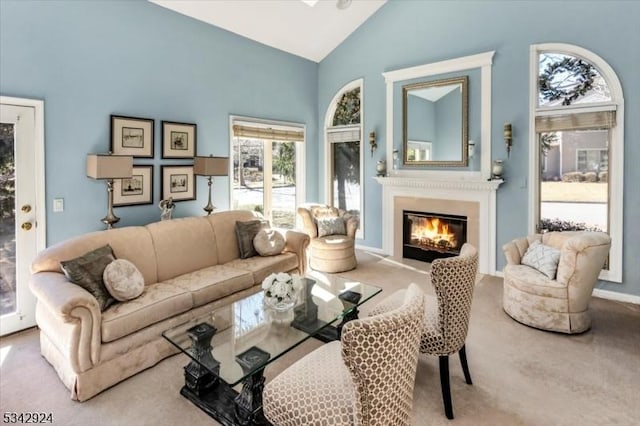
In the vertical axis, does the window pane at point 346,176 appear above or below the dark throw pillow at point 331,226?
above

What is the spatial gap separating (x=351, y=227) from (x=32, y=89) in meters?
4.09

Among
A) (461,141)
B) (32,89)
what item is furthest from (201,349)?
(461,141)

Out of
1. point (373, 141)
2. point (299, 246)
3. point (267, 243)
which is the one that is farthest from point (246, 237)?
point (373, 141)

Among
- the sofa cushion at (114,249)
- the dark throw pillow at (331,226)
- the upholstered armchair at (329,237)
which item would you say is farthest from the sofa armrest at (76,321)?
the dark throw pillow at (331,226)

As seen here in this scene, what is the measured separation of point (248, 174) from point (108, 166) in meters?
2.53

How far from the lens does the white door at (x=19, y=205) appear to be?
132 inches

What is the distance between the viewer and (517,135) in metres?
4.86

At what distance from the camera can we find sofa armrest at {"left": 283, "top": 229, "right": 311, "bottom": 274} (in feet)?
15.0

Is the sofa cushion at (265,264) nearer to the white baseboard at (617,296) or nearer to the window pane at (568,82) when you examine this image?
the white baseboard at (617,296)

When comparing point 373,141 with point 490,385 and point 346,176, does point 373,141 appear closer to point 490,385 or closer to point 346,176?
point 346,176

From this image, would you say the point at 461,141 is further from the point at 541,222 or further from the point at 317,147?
the point at 317,147

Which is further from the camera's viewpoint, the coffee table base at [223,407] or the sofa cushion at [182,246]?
the sofa cushion at [182,246]

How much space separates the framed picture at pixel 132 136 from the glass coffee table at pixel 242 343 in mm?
2388

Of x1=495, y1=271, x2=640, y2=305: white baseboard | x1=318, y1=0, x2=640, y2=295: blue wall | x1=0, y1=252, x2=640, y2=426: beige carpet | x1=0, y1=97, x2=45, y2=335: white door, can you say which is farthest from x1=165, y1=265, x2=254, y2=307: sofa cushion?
x1=495, y1=271, x2=640, y2=305: white baseboard
